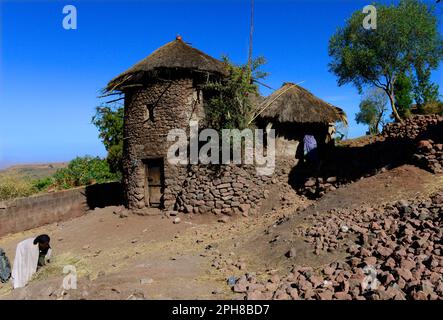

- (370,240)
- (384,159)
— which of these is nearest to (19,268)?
(370,240)

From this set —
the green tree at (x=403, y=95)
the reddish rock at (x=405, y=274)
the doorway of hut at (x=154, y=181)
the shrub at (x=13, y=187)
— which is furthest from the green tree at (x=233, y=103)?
the green tree at (x=403, y=95)

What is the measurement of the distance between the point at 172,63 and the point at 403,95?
18431mm

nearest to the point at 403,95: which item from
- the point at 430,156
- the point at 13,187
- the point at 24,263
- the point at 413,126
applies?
the point at 413,126

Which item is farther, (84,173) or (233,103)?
(84,173)

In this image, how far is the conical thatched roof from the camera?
1131cm

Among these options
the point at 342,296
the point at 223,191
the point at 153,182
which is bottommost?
the point at 342,296

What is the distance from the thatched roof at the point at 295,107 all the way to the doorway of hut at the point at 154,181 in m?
4.24

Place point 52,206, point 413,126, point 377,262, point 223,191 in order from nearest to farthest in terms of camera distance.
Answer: point 377,262
point 223,191
point 413,126
point 52,206

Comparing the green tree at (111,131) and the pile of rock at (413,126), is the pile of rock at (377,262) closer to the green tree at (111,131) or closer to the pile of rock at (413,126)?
the pile of rock at (413,126)

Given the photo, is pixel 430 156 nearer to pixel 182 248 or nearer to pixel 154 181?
pixel 182 248

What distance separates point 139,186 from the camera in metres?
11.9

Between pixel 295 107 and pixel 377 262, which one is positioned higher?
pixel 295 107

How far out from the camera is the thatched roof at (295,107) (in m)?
11.3

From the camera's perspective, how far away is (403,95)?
886 inches
